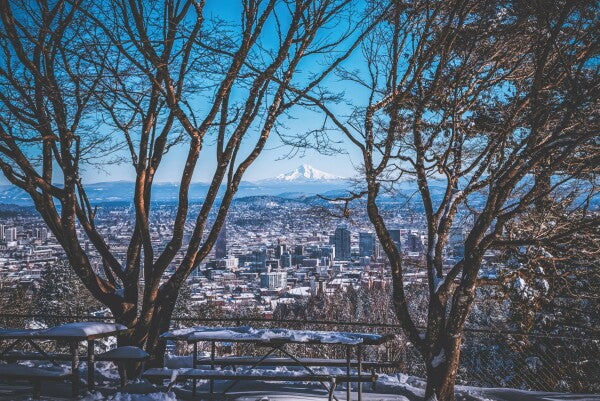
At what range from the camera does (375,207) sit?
707 centimetres

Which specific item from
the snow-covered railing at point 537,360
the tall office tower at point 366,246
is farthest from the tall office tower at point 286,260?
the snow-covered railing at point 537,360

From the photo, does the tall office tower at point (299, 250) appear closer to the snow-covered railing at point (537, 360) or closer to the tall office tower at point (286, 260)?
the tall office tower at point (286, 260)

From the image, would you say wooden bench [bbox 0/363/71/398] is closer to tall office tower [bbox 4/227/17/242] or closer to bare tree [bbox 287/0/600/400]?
bare tree [bbox 287/0/600/400]

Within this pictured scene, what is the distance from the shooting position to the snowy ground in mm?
6508

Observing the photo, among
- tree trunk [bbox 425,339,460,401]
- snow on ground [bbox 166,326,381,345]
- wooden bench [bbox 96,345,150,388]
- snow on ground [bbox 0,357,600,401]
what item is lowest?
snow on ground [bbox 0,357,600,401]

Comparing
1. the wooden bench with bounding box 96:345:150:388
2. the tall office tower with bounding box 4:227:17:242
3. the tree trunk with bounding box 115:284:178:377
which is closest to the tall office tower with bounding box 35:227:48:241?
the tall office tower with bounding box 4:227:17:242

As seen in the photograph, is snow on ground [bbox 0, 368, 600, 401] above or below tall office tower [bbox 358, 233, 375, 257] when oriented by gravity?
below

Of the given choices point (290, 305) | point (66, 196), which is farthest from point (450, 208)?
point (290, 305)

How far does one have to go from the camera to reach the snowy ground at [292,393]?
6.51 meters

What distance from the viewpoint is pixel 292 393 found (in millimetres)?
6867

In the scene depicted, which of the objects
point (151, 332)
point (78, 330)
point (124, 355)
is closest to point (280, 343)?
point (124, 355)

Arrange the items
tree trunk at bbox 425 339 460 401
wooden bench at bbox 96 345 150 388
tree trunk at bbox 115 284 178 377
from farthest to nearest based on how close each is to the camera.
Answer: tree trunk at bbox 115 284 178 377, tree trunk at bbox 425 339 460 401, wooden bench at bbox 96 345 150 388

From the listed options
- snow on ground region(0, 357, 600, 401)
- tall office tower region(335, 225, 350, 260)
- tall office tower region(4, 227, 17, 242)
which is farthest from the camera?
tall office tower region(4, 227, 17, 242)

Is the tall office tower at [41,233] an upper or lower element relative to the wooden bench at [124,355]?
upper
